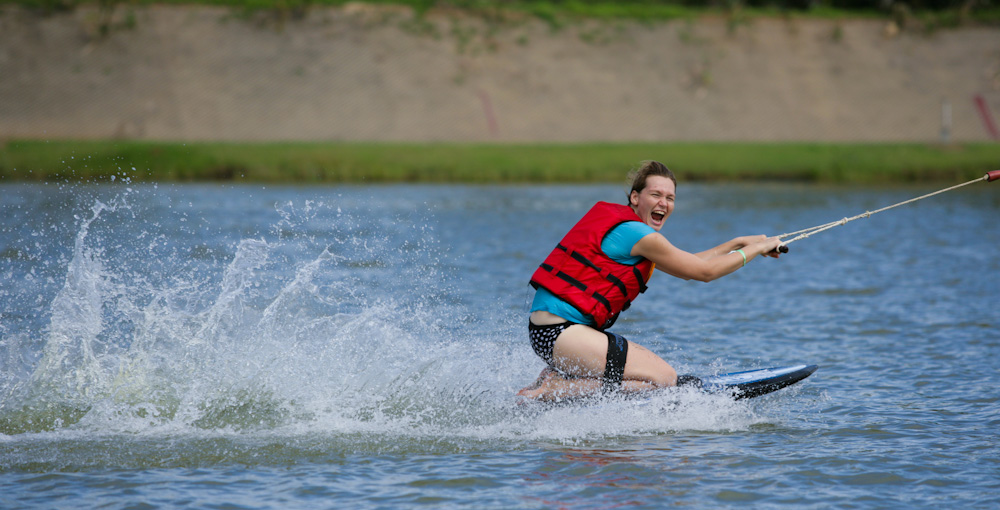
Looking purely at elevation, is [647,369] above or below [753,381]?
above

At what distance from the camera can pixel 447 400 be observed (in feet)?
22.6

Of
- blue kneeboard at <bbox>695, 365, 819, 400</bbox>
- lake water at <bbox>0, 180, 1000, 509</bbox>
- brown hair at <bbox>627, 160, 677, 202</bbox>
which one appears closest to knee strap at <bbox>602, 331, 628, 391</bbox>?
lake water at <bbox>0, 180, 1000, 509</bbox>

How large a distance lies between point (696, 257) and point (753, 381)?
47.1 inches

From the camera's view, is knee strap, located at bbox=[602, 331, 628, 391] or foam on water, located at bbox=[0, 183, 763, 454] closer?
knee strap, located at bbox=[602, 331, 628, 391]

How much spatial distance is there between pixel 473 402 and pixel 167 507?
2316mm

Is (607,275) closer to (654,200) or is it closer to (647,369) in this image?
(654,200)

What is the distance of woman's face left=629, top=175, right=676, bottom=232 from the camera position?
620 centimetres

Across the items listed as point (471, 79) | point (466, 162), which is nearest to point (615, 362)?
point (466, 162)

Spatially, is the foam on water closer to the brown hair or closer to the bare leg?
the bare leg

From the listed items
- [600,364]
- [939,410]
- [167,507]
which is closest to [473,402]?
[600,364]

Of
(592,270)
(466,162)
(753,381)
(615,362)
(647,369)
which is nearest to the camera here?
(592,270)

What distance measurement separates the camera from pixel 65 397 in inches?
266

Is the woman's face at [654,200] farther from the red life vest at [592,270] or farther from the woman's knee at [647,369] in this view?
the woman's knee at [647,369]

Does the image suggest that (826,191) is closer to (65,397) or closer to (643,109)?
(643,109)
